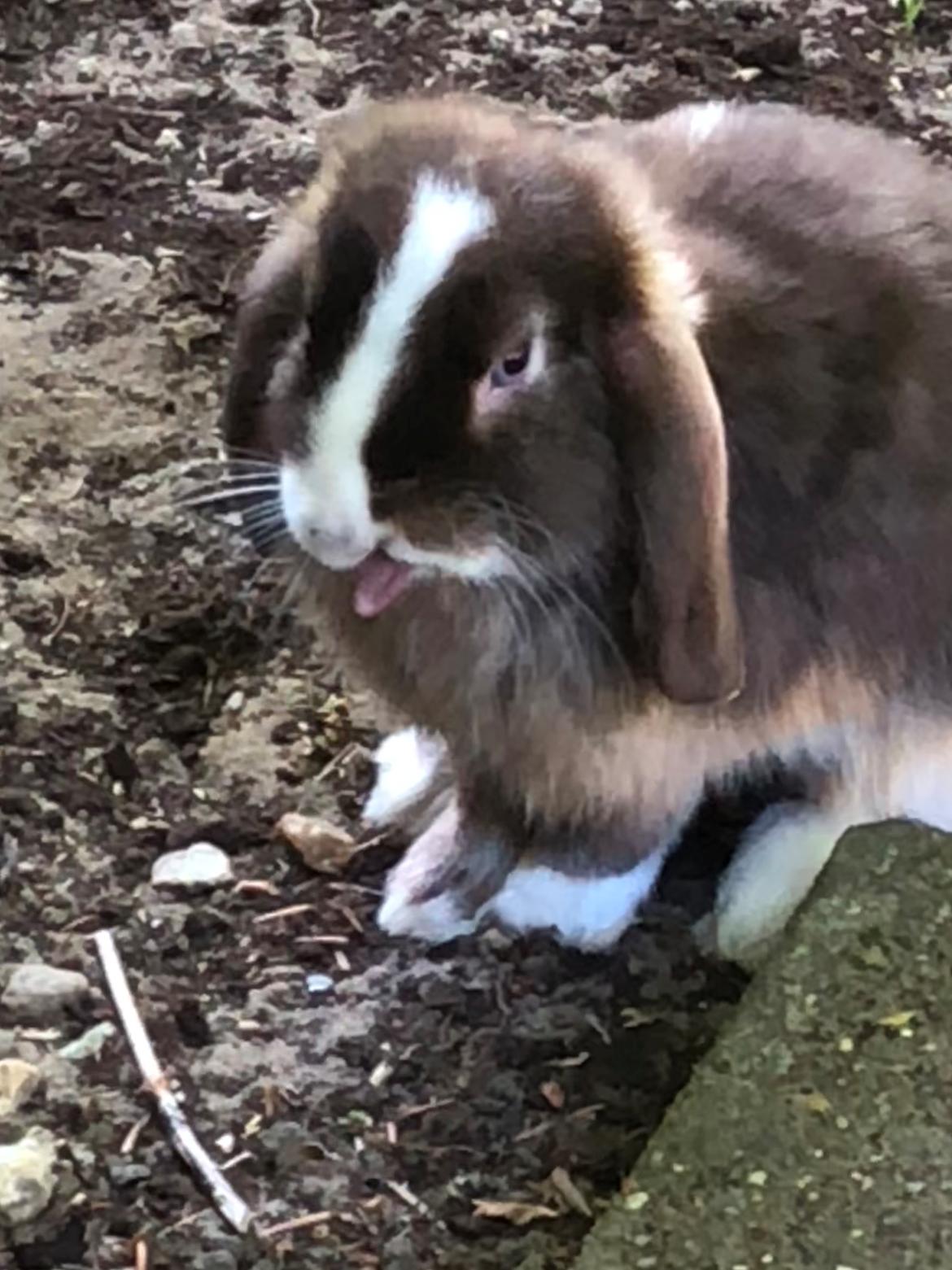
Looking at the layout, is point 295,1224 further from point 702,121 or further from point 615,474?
point 702,121

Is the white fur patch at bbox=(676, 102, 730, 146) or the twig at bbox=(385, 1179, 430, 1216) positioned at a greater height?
the white fur patch at bbox=(676, 102, 730, 146)

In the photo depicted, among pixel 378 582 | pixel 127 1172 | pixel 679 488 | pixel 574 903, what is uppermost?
pixel 679 488

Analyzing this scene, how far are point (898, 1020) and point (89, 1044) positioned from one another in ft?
2.12

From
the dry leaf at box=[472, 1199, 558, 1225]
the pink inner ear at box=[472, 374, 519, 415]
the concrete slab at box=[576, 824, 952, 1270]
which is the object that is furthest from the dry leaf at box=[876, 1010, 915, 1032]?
the pink inner ear at box=[472, 374, 519, 415]

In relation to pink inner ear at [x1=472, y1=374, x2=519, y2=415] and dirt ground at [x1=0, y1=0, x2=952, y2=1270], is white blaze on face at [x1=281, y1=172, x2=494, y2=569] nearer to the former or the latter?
pink inner ear at [x1=472, y1=374, x2=519, y2=415]

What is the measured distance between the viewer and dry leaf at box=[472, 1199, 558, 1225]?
6.49 feet

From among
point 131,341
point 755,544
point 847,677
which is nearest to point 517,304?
point 755,544

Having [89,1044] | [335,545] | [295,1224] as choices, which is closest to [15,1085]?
[89,1044]

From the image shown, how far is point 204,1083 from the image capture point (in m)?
2.06

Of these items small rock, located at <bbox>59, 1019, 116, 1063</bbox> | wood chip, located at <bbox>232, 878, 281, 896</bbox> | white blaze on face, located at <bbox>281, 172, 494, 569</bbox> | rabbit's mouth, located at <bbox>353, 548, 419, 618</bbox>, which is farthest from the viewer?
wood chip, located at <bbox>232, 878, 281, 896</bbox>

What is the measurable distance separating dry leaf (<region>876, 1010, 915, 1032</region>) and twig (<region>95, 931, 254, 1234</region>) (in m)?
0.51

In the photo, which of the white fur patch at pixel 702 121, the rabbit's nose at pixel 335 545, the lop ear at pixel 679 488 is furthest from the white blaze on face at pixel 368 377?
the white fur patch at pixel 702 121

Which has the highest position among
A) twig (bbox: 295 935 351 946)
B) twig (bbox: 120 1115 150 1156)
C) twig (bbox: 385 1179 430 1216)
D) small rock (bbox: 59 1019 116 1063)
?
twig (bbox: 295 935 351 946)

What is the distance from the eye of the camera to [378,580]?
1.76 m
